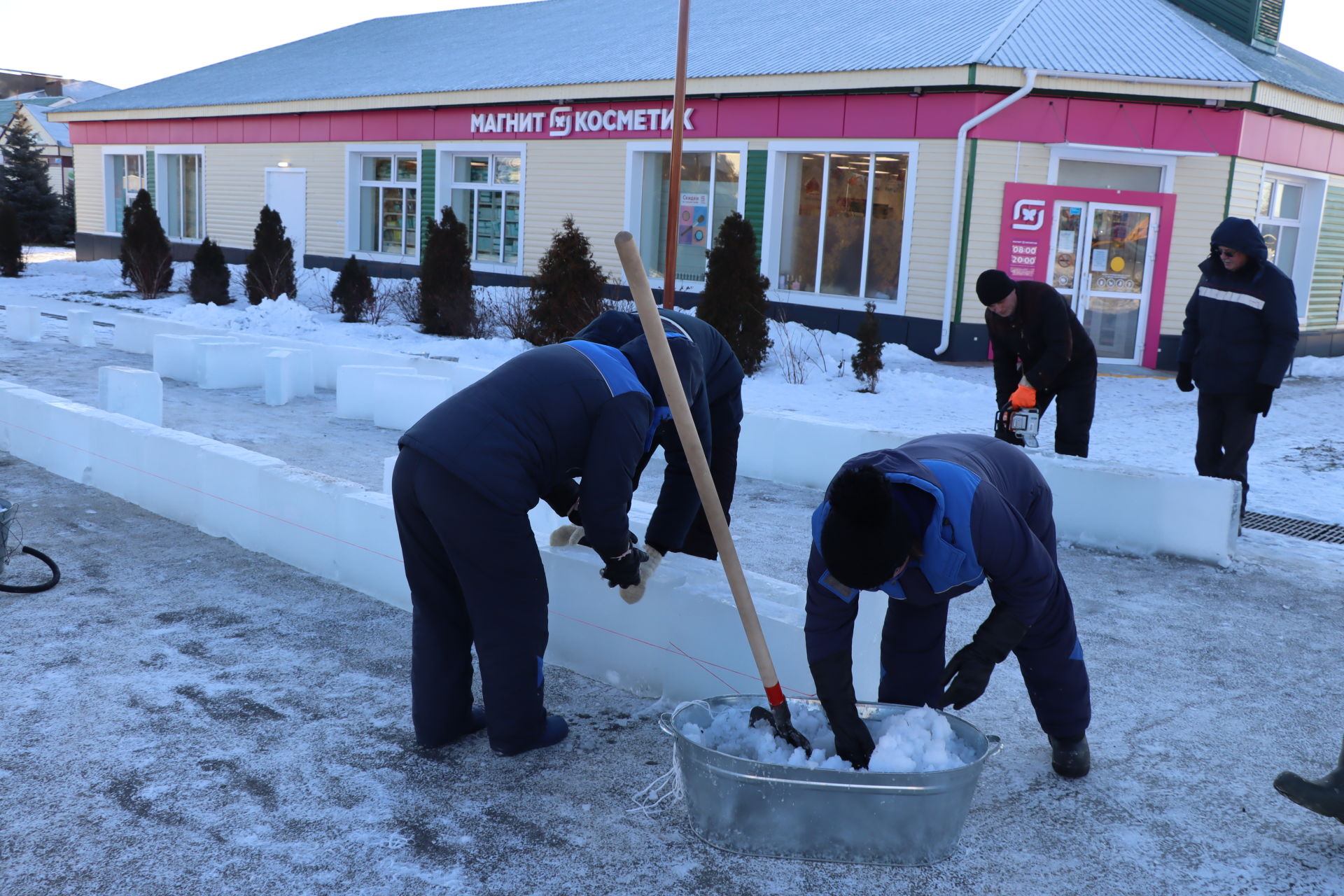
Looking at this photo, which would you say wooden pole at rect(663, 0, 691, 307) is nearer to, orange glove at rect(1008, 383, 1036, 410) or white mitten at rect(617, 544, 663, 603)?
orange glove at rect(1008, 383, 1036, 410)

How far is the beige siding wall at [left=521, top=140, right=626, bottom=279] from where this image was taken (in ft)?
57.1

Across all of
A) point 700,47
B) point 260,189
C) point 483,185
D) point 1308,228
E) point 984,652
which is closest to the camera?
point 984,652

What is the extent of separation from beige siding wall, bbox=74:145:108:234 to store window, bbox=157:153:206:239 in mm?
2649

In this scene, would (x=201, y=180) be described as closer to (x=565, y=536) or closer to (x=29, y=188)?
(x=29, y=188)

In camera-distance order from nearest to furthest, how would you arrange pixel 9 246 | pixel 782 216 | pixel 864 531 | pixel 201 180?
1. pixel 864 531
2. pixel 782 216
3. pixel 9 246
4. pixel 201 180

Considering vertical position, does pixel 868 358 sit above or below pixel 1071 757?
above

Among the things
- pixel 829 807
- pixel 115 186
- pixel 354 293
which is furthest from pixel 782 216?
pixel 115 186

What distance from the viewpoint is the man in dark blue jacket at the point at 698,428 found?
11.9 ft

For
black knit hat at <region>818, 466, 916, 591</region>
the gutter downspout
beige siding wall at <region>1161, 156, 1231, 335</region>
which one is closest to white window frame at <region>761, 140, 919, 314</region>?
the gutter downspout

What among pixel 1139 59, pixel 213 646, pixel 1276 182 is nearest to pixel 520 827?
pixel 213 646

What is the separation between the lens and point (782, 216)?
51.6 ft

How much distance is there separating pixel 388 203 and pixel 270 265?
159 inches

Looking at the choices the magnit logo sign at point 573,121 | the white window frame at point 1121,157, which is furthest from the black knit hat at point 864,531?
the magnit logo sign at point 573,121

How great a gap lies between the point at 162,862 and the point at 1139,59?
14226 millimetres
